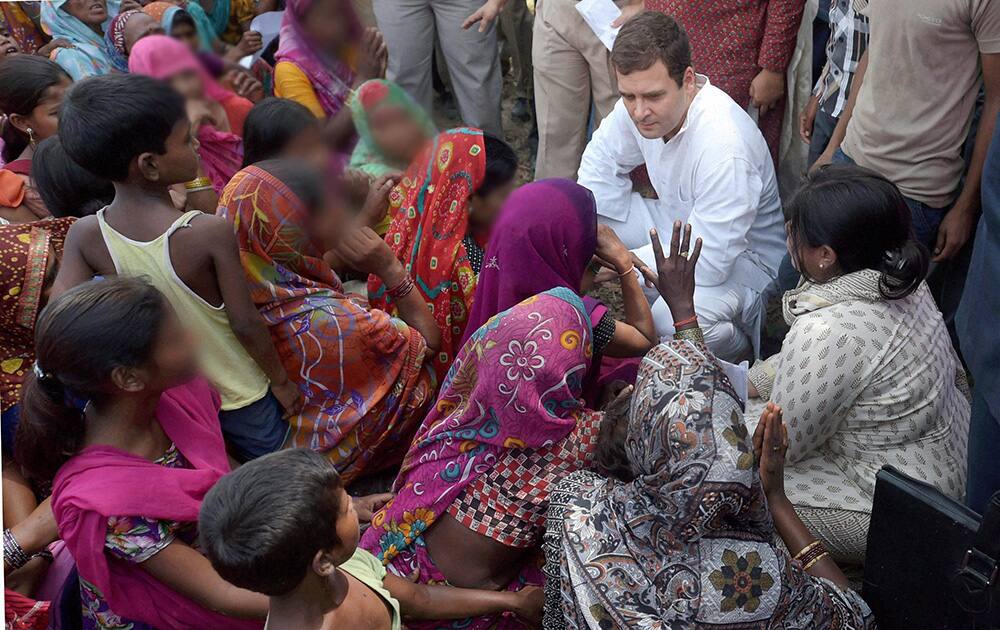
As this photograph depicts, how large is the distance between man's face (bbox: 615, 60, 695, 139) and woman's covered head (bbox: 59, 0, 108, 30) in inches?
97.7

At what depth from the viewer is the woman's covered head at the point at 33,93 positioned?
3199mm

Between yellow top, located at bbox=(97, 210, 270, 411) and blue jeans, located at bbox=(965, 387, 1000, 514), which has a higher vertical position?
blue jeans, located at bbox=(965, 387, 1000, 514)

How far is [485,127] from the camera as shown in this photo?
4480 mm

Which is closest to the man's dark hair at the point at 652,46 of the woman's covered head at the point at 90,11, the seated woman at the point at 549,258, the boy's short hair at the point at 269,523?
the seated woman at the point at 549,258

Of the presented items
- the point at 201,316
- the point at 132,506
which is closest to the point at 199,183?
the point at 201,316

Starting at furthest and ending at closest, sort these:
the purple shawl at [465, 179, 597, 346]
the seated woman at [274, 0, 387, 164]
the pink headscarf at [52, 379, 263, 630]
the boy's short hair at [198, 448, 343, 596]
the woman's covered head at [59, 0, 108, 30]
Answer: the woman's covered head at [59, 0, 108, 30], the purple shawl at [465, 179, 597, 346], the seated woman at [274, 0, 387, 164], the pink headscarf at [52, 379, 263, 630], the boy's short hair at [198, 448, 343, 596]

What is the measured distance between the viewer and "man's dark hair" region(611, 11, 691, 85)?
3.19 metres

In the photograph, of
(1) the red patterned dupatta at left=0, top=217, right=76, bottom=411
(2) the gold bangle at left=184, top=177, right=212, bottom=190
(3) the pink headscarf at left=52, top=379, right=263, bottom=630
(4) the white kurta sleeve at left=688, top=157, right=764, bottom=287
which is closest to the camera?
(3) the pink headscarf at left=52, top=379, right=263, bottom=630

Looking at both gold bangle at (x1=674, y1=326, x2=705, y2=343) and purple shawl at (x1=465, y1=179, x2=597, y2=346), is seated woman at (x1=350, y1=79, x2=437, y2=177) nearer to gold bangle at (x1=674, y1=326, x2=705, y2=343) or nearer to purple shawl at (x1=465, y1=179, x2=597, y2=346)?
purple shawl at (x1=465, y1=179, x2=597, y2=346)

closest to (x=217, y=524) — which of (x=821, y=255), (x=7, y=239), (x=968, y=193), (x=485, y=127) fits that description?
(x=7, y=239)

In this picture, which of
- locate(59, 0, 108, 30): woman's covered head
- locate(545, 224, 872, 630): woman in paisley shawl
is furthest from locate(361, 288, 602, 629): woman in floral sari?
locate(59, 0, 108, 30): woman's covered head

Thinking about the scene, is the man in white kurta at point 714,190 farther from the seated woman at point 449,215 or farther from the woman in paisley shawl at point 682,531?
the woman in paisley shawl at point 682,531

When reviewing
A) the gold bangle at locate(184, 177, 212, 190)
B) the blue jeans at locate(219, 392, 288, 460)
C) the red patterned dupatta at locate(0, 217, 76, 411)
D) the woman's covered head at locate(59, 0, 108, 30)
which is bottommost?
the blue jeans at locate(219, 392, 288, 460)

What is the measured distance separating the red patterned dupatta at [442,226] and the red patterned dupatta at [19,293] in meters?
1.08
